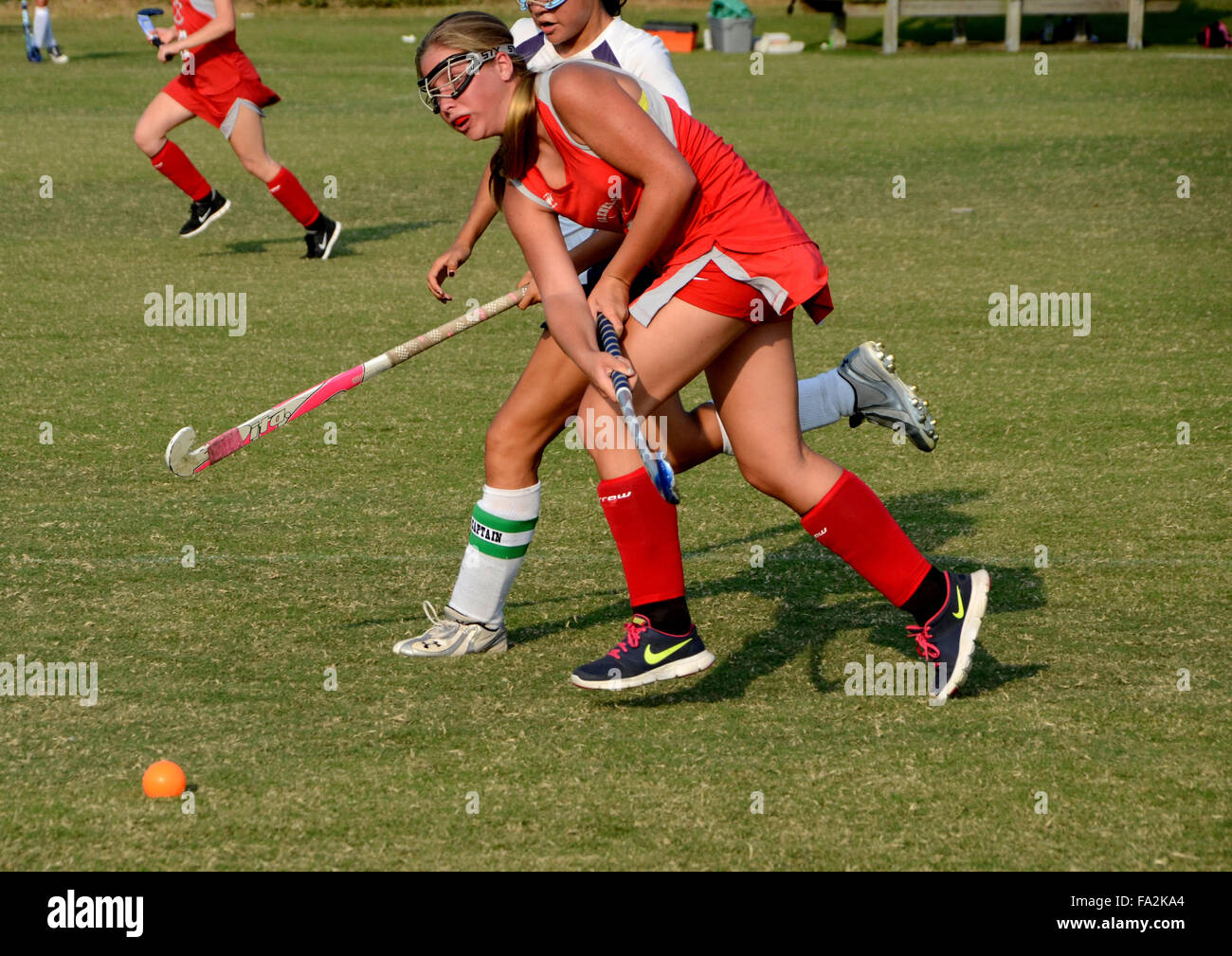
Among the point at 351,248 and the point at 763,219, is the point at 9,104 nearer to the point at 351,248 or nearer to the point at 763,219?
the point at 351,248

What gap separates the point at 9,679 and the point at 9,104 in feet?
49.0

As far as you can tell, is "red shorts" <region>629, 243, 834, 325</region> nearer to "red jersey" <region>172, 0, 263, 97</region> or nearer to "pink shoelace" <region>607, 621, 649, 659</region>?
"pink shoelace" <region>607, 621, 649, 659</region>

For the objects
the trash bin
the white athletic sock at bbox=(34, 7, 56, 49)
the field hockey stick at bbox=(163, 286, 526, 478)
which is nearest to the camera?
the field hockey stick at bbox=(163, 286, 526, 478)

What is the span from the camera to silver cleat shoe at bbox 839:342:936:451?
185 inches

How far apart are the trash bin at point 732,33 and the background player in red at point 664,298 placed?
2067 centimetres

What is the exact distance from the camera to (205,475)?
227 inches

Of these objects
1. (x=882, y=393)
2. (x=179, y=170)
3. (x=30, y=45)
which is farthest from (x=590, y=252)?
(x=30, y=45)

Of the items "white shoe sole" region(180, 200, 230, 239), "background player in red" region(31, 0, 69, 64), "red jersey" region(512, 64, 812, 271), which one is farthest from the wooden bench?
"red jersey" region(512, 64, 812, 271)

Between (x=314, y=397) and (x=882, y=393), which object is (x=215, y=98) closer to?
(x=314, y=397)

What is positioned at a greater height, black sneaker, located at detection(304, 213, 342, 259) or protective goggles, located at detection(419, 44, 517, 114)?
protective goggles, located at detection(419, 44, 517, 114)

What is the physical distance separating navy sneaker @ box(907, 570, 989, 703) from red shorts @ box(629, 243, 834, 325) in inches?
30.1

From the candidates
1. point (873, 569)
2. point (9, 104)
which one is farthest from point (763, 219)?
point (9, 104)

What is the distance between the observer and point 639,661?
374 cm
